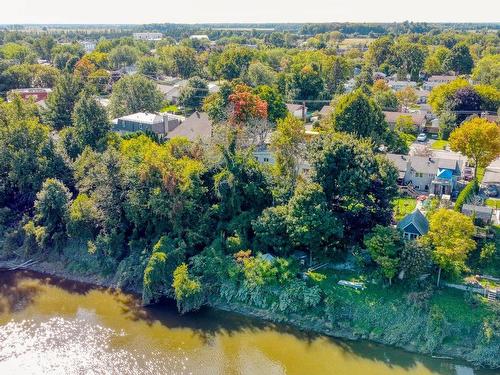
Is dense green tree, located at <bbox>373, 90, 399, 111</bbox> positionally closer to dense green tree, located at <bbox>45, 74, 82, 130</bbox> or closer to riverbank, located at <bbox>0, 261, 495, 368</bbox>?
dense green tree, located at <bbox>45, 74, 82, 130</bbox>

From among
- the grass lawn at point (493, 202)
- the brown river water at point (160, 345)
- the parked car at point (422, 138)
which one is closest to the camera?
the brown river water at point (160, 345)

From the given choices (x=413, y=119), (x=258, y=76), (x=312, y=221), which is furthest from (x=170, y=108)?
(x=312, y=221)

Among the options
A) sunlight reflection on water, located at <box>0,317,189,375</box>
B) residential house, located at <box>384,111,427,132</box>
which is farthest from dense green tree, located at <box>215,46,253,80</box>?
sunlight reflection on water, located at <box>0,317,189,375</box>

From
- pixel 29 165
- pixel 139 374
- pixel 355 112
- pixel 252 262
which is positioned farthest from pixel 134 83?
pixel 139 374

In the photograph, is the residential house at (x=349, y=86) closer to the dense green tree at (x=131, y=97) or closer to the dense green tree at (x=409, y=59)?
the dense green tree at (x=409, y=59)

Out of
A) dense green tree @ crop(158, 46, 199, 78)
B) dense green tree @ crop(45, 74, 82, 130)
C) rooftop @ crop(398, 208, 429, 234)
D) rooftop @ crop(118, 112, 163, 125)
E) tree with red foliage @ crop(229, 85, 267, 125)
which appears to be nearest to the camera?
rooftop @ crop(398, 208, 429, 234)

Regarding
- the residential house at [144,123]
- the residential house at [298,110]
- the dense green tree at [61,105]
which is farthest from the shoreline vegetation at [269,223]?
the residential house at [298,110]
